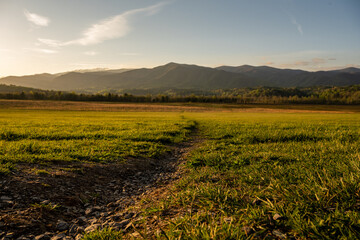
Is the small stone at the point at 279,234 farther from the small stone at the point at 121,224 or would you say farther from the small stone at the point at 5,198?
the small stone at the point at 5,198

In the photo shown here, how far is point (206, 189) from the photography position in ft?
15.6

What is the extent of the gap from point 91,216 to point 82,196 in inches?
48.4

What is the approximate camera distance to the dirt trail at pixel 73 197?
401 centimetres

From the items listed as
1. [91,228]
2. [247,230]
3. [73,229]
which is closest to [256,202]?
[247,230]

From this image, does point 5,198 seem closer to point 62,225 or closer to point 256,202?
point 62,225

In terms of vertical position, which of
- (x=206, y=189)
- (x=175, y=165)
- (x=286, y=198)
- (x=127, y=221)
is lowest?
(x=175, y=165)

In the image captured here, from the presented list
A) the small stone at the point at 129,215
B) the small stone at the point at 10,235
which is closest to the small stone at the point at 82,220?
the small stone at the point at 129,215

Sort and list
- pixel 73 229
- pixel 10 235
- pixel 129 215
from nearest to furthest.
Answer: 1. pixel 10 235
2. pixel 73 229
3. pixel 129 215

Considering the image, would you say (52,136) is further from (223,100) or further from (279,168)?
(223,100)

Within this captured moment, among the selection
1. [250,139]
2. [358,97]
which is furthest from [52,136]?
[358,97]

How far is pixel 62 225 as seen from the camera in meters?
4.20

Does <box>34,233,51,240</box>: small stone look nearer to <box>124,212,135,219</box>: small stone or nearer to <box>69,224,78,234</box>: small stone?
<box>69,224,78,234</box>: small stone

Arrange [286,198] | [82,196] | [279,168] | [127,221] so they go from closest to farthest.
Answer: [286,198]
[127,221]
[82,196]
[279,168]

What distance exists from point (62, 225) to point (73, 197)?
141 centimetres
